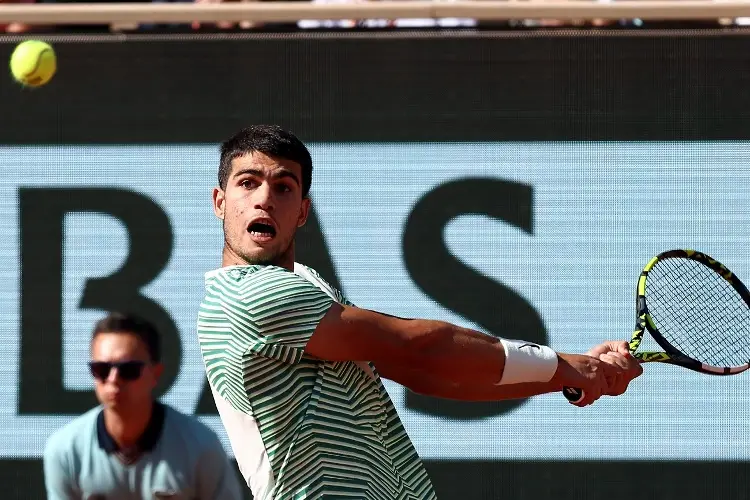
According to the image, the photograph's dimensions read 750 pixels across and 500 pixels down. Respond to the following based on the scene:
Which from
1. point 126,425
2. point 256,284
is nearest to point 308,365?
point 256,284

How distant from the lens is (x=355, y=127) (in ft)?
15.0

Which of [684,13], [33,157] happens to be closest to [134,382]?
[33,157]

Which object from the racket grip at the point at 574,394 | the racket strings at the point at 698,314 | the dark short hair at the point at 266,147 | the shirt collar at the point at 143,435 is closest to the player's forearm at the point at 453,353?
the racket grip at the point at 574,394

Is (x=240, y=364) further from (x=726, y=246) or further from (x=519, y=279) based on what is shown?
(x=726, y=246)

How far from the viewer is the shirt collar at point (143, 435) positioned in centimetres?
355

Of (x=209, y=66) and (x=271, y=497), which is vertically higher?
(x=209, y=66)

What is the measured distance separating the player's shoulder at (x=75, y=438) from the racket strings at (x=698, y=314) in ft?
5.95

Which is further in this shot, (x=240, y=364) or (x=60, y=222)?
(x=60, y=222)

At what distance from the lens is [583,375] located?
3.06 m

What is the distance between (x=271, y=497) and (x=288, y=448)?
0.40ft

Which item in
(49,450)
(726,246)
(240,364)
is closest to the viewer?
(240,364)

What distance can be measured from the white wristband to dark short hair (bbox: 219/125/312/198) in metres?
0.67

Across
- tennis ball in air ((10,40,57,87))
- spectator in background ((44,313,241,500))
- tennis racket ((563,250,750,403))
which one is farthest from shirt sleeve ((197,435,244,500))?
tennis ball in air ((10,40,57,87))

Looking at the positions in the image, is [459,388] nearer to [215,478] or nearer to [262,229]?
[262,229]
